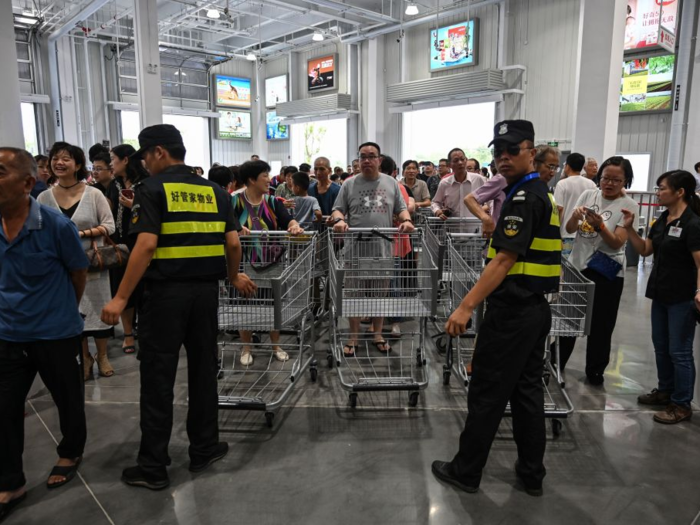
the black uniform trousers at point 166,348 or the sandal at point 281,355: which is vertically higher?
the black uniform trousers at point 166,348

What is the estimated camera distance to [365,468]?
2850 millimetres

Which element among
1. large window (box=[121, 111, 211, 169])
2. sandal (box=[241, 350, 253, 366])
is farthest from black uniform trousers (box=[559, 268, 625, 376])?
large window (box=[121, 111, 211, 169])

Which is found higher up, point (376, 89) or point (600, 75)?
point (376, 89)

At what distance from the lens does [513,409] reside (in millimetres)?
2639

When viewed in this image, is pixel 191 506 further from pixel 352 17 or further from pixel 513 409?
pixel 352 17

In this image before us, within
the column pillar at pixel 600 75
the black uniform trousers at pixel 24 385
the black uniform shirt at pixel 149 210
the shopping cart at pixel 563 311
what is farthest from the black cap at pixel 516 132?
the column pillar at pixel 600 75

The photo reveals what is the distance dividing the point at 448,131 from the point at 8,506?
14251 mm

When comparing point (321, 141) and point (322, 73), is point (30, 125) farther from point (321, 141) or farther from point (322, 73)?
point (322, 73)

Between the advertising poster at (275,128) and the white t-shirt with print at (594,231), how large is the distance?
18.1m

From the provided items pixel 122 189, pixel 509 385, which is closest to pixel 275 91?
pixel 122 189

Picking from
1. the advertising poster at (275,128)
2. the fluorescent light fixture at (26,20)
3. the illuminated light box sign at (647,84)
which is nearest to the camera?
the illuminated light box sign at (647,84)

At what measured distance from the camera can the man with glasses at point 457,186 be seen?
5.34 meters

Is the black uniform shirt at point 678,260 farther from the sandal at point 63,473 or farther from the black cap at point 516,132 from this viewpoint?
the sandal at point 63,473

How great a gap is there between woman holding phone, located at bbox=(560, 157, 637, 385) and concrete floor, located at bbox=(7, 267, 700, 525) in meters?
0.38
